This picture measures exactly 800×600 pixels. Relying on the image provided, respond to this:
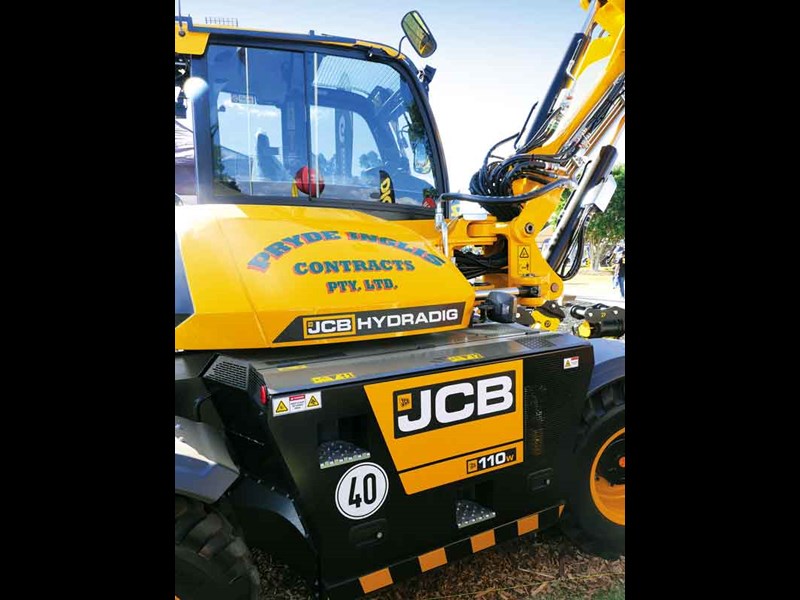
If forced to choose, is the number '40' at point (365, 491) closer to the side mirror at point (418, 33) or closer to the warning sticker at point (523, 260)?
the warning sticker at point (523, 260)

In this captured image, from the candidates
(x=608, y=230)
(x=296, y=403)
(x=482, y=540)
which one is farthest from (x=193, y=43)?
(x=608, y=230)

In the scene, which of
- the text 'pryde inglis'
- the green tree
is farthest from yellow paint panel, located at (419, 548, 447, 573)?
the green tree

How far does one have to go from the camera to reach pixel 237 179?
103 inches

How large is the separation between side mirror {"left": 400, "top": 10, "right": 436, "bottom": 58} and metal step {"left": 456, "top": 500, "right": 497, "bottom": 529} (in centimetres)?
238

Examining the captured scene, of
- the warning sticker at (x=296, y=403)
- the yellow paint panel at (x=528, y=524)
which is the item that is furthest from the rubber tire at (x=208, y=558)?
the yellow paint panel at (x=528, y=524)

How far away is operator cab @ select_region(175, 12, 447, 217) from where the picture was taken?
2592 millimetres

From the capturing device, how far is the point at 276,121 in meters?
2.64

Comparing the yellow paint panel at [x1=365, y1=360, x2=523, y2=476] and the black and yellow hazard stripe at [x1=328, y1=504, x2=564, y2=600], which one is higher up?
the yellow paint panel at [x1=365, y1=360, x2=523, y2=476]

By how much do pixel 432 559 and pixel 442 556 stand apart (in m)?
0.05

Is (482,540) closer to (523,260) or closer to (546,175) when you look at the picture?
(523,260)

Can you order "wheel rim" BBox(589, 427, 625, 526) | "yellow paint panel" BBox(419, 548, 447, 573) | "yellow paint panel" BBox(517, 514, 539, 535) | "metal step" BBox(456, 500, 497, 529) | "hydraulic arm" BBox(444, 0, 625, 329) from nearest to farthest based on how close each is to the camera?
"yellow paint panel" BBox(419, 548, 447, 573), "metal step" BBox(456, 500, 497, 529), "yellow paint panel" BBox(517, 514, 539, 535), "wheel rim" BBox(589, 427, 625, 526), "hydraulic arm" BBox(444, 0, 625, 329)

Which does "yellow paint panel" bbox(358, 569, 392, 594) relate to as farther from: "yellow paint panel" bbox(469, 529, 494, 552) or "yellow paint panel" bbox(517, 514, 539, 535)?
"yellow paint panel" bbox(517, 514, 539, 535)

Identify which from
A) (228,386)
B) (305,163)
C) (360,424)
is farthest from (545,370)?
(305,163)
